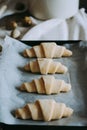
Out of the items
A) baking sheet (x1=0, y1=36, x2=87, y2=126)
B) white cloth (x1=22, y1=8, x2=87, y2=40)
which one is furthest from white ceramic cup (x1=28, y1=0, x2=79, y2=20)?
baking sheet (x1=0, y1=36, x2=87, y2=126)

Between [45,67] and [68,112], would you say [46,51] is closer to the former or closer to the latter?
[45,67]

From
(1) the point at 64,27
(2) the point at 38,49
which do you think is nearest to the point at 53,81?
(2) the point at 38,49

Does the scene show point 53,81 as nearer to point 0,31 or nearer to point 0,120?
point 0,120

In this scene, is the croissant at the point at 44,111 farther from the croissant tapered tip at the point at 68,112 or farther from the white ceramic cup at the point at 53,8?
the white ceramic cup at the point at 53,8

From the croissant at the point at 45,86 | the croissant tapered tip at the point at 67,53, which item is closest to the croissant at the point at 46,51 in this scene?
the croissant tapered tip at the point at 67,53

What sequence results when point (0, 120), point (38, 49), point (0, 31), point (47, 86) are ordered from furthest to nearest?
1. point (0, 31)
2. point (38, 49)
3. point (47, 86)
4. point (0, 120)

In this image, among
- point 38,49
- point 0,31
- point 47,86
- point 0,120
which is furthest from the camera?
point 0,31
